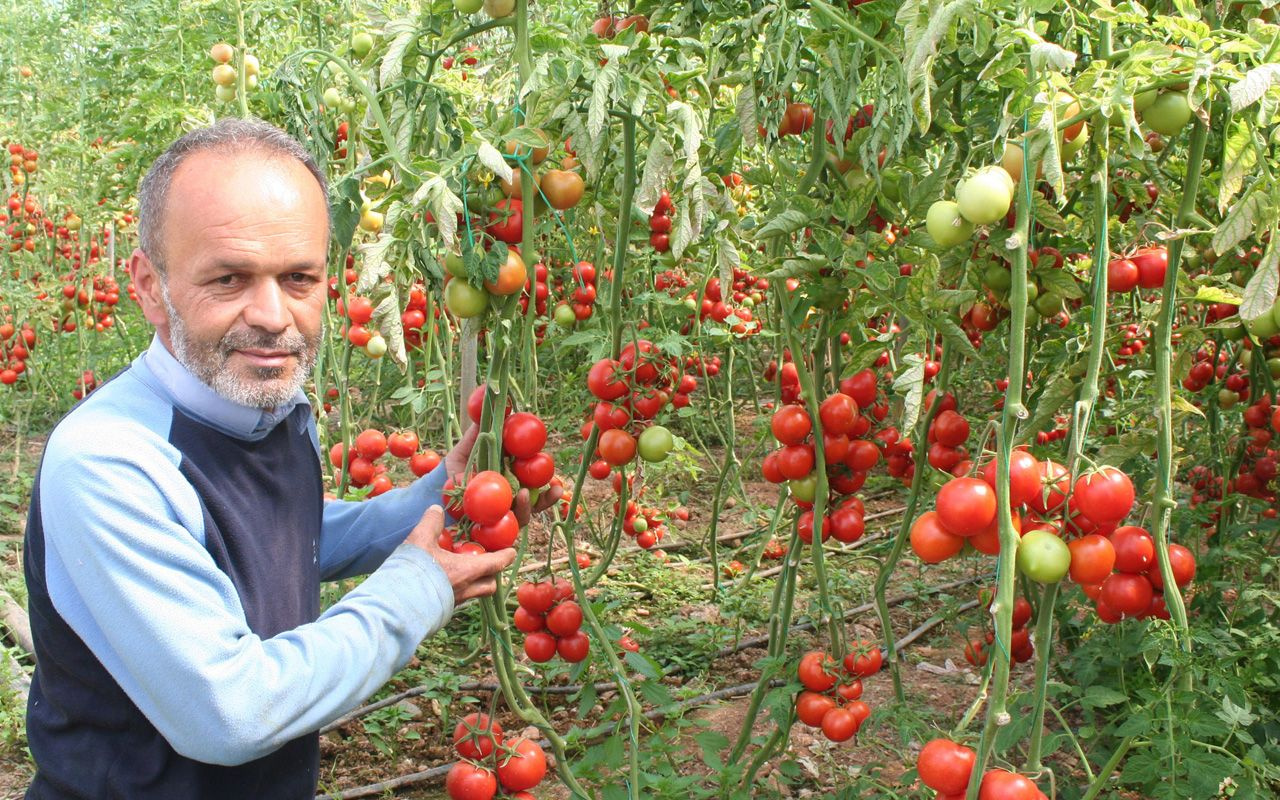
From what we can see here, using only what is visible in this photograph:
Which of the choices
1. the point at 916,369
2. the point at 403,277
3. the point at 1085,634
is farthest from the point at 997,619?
the point at 1085,634

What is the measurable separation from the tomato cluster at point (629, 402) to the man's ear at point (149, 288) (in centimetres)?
85

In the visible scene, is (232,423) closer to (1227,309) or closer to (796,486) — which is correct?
(796,486)

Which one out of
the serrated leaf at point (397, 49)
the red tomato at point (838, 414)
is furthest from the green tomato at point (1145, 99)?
the serrated leaf at point (397, 49)

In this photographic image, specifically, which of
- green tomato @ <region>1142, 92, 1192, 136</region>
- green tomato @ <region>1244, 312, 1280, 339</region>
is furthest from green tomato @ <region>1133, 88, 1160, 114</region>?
green tomato @ <region>1244, 312, 1280, 339</region>

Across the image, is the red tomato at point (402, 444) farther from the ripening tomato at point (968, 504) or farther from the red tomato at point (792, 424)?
the ripening tomato at point (968, 504)

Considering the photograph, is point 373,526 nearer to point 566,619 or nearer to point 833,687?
point 566,619

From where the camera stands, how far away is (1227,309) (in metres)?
2.17

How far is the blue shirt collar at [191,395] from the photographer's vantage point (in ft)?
4.39

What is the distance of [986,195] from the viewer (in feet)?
3.58

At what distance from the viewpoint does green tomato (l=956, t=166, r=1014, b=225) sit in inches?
43.0

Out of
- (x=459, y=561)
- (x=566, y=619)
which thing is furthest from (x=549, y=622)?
(x=459, y=561)

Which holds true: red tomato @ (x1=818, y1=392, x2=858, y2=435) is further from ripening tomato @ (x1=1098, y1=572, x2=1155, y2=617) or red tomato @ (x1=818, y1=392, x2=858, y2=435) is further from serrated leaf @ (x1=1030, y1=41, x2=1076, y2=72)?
serrated leaf @ (x1=1030, y1=41, x2=1076, y2=72)

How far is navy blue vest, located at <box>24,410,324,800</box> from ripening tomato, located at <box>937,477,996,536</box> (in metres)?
0.92

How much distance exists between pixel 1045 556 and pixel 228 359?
3.49ft
